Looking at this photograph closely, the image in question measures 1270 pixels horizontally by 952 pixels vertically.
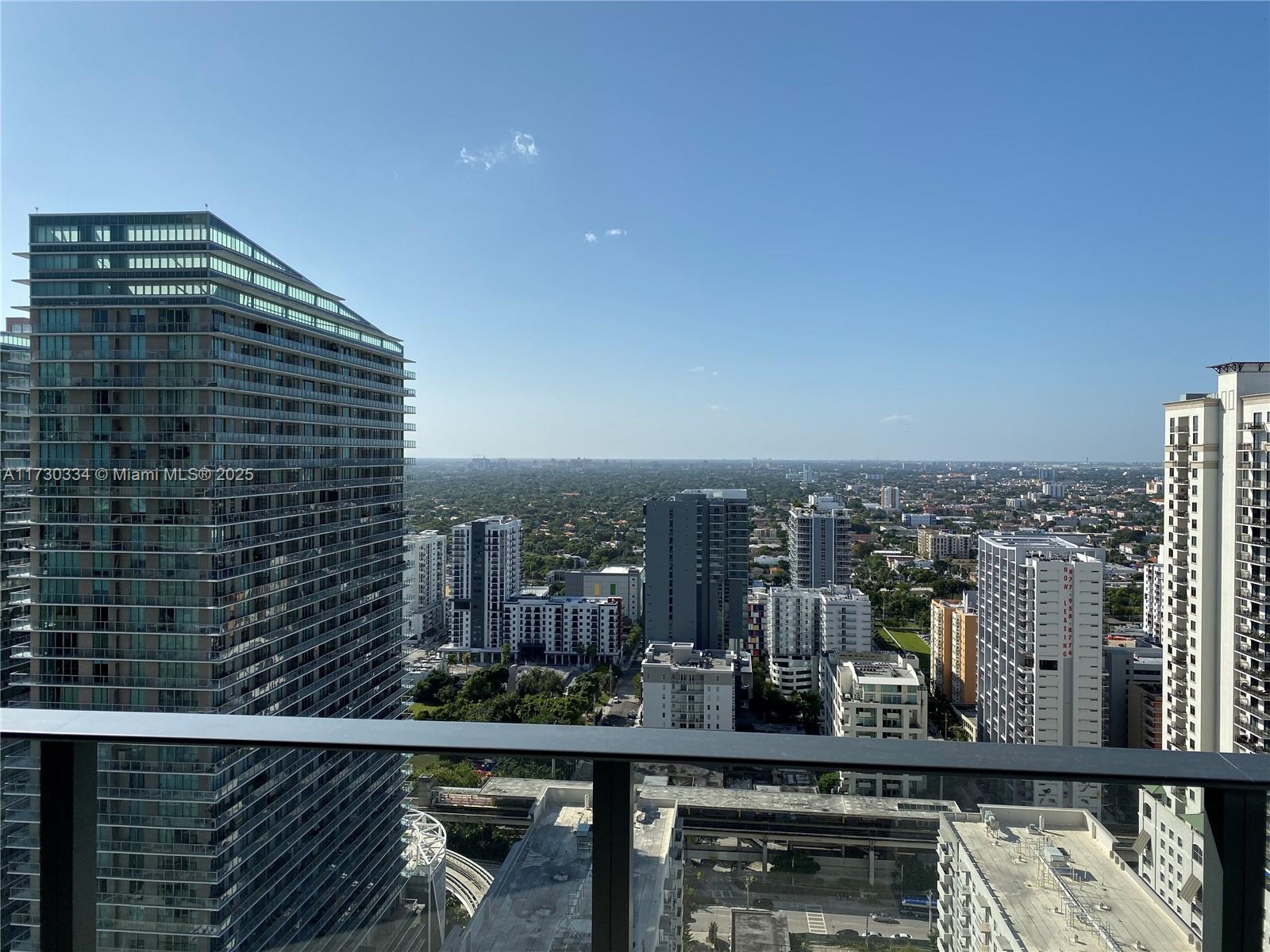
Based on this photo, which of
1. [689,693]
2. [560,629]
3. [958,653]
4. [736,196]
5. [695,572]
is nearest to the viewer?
[689,693]

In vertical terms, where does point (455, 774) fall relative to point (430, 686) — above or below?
above

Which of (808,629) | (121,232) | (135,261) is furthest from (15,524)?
(808,629)

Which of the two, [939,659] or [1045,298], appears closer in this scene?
[939,659]

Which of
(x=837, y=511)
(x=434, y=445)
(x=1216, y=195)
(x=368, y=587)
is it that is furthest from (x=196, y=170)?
(x=1216, y=195)

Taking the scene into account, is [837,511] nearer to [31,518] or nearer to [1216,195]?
[1216,195]

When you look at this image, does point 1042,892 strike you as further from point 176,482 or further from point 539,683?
point 176,482

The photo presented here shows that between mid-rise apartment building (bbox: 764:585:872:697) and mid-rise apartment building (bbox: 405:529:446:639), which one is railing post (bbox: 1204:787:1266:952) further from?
mid-rise apartment building (bbox: 405:529:446:639)

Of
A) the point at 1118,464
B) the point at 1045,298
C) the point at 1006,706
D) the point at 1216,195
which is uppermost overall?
the point at 1216,195
